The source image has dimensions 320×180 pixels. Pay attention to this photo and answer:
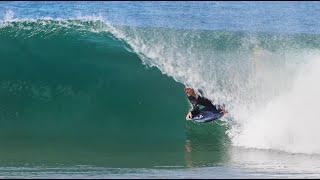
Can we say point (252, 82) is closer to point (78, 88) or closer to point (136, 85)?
point (136, 85)

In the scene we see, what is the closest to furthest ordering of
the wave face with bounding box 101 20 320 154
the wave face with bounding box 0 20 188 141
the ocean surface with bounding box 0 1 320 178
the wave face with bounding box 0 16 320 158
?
the ocean surface with bounding box 0 1 320 178 < the wave face with bounding box 101 20 320 154 < the wave face with bounding box 0 16 320 158 < the wave face with bounding box 0 20 188 141

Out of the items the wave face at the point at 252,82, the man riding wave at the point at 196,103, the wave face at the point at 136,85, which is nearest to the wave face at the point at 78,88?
the wave face at the point at 136,85

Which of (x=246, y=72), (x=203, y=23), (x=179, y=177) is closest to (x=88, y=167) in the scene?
(x=179, y=177)

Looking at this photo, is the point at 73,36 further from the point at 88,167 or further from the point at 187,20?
the point at 187,20

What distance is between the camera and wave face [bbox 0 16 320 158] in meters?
16.4

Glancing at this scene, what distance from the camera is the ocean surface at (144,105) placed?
13320mm

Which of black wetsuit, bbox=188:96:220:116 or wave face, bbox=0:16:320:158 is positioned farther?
wave face, bbox=0:16:320:158

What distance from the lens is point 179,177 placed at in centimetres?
1180

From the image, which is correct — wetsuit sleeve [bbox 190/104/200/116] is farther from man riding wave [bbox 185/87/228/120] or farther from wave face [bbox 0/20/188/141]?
wave face [bbox 0/20/188/141]

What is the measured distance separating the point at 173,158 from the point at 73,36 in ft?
25.8

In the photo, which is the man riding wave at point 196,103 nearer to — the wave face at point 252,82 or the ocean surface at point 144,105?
the ocean surface at point 144,105

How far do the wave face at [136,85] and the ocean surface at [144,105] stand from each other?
0.08 feet

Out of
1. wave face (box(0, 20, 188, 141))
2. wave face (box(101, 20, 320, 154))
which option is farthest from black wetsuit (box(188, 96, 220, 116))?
wave face (box(0, 20, 188, 141))

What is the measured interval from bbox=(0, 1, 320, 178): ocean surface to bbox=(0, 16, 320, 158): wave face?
0.08 feet
